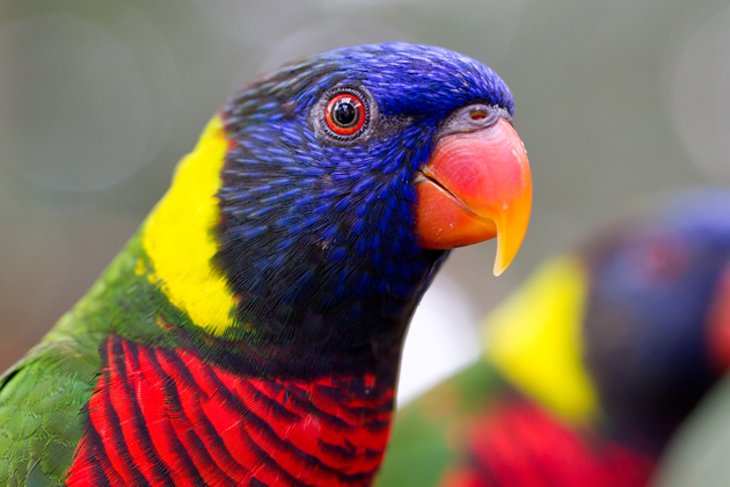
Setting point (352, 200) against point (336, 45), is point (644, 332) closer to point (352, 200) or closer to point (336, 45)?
point (352, 200)

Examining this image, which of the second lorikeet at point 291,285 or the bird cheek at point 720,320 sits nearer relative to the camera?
the second lorikeet at point 291,285

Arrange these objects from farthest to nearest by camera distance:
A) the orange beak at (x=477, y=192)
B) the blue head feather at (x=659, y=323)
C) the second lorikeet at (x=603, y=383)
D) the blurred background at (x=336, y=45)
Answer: the blurred background at (x=336, y=45) → the blue head feather at (x=659, y=323) → the second lorikeet at (x=603, y=383) → the orange beak at (x=477, y=192)

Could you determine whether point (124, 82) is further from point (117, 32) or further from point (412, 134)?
point (412, 134)

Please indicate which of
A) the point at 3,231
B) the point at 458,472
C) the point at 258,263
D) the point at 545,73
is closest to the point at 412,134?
the point at 258,263

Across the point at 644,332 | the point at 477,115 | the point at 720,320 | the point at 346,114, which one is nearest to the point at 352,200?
the point at 346,114

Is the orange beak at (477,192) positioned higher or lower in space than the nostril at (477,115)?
lower

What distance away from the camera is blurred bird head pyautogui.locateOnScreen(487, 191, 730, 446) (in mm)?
2717

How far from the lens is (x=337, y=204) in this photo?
1345 mm

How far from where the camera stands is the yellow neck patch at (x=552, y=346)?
9.12ft

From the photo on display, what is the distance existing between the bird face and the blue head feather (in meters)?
1.65

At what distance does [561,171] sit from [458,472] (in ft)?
23.8

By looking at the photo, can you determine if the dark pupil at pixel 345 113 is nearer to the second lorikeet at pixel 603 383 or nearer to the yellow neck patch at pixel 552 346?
the second lorikeet at pixel 603 383

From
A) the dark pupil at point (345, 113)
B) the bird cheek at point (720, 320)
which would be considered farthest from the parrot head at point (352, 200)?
the bird cheek at point (720, 320)

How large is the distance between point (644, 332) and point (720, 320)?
0.28 metres
